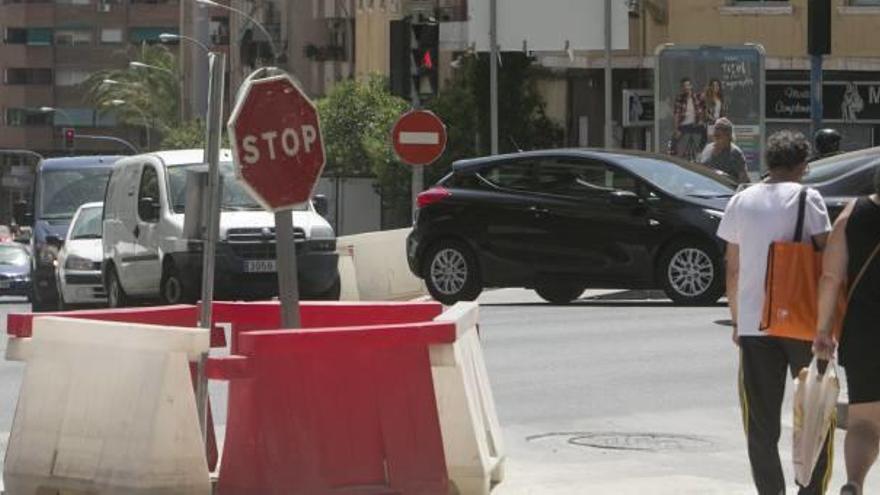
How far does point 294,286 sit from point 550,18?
86.9 feet

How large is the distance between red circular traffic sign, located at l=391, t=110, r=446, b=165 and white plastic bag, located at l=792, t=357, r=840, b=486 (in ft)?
58.4

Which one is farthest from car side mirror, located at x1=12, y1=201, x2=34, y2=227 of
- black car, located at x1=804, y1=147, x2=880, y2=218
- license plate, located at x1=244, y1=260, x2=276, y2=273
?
black car, located at x1=804, y1=147, x2=880, y2=218

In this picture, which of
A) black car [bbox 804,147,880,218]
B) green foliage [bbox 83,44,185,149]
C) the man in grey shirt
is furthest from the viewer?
green foliage [bbox 83,44,185,149]

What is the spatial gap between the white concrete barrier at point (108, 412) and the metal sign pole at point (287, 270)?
2.23ft

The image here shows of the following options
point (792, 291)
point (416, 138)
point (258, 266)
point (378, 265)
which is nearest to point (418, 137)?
point (416, 138)

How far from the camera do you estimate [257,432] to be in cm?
957

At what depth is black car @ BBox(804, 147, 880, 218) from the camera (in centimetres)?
1978

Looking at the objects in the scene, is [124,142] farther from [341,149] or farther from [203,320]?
[203,320]

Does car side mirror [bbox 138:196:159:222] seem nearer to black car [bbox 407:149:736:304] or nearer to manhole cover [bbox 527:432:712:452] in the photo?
black car [bbox 407:149:736:304]

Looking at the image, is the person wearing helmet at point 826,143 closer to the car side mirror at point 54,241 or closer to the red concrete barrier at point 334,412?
the car side mirror at point 54,241

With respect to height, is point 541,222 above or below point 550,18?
below

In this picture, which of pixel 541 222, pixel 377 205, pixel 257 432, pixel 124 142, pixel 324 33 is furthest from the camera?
pixel 124 142

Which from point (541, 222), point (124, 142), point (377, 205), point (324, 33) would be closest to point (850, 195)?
point (541, 222)

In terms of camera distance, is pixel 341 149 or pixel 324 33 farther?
pixel 324 33
